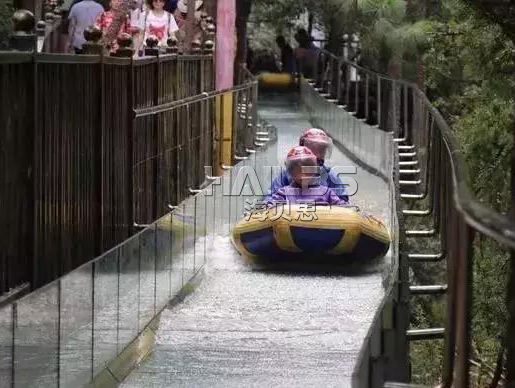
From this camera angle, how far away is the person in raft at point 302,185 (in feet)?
44.9

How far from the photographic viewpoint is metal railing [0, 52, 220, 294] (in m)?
7.85

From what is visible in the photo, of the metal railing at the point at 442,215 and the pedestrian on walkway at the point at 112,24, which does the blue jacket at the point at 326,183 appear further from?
the pedestrian on walkway at the point at 112,24

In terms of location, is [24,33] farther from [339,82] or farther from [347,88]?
[339,82]

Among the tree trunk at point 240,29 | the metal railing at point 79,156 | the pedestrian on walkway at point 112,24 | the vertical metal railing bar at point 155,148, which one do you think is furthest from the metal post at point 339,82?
the vertical metal railing bar at point 155,148

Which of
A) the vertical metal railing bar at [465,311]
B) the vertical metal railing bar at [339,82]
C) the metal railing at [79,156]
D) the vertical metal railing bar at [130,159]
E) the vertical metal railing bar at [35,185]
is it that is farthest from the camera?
the vertical metal railing bar at [339,82]


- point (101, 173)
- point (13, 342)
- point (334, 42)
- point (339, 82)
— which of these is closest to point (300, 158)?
point (101, 173)

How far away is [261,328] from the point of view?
419 inches

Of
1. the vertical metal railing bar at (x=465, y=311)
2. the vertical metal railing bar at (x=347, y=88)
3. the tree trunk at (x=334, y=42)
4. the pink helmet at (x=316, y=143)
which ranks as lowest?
the vertical metal railing bar at (x=347, y=88)

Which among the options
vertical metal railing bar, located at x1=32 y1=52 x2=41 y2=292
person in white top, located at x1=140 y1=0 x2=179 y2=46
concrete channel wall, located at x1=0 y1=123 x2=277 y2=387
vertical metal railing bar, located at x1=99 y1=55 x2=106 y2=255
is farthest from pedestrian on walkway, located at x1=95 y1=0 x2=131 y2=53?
vertical metal railing bar, located at x1=32 y1=52 x2=41 y2=292

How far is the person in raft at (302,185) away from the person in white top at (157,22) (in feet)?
9.98

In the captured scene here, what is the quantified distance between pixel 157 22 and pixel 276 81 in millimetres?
22886

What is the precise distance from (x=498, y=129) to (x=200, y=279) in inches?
150

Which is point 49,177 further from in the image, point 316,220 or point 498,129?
point 498,129

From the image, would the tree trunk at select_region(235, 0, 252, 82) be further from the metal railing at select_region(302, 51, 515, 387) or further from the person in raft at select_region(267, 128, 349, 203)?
the person in raft at select_region(267, 128, 349, 203)
